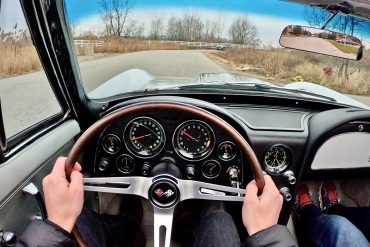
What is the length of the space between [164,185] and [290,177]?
1.20 meters

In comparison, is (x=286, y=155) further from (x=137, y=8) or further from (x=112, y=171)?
(x=137, y=8)

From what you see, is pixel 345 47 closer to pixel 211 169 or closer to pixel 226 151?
pixel 226 151

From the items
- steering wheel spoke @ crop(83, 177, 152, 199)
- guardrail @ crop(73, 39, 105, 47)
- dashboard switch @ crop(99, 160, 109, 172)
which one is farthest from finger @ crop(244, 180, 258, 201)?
guardrail @ crop(73, 39, 105, 47)

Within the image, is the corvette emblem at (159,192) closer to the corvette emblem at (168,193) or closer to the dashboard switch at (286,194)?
the corvette emblem at (168,193)

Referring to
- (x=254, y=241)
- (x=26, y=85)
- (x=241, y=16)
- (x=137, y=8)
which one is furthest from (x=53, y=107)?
(x=254, y=241)

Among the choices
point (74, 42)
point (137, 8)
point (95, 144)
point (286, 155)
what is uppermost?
point (137, 8)

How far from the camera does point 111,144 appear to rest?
109 inches

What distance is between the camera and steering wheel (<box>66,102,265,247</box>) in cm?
196

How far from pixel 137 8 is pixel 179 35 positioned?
33 cm

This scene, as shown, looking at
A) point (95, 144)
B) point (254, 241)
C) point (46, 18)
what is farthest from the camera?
point (95, 144)

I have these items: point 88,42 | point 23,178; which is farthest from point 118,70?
point 23,178

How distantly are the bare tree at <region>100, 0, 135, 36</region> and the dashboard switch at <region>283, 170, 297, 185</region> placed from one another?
4.72 feet

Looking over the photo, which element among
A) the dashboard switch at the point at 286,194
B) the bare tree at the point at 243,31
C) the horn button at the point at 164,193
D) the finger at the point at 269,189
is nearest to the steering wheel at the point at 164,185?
the horn button at the point at 164,193

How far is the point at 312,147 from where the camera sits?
3.06m
